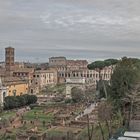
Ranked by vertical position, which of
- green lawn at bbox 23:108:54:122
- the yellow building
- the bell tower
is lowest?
green lawn at bbox 23:108:54:122

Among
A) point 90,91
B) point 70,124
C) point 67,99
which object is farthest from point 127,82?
point 90,91

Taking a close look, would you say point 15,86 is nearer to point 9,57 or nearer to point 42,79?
point 9,57

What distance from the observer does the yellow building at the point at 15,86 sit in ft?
161

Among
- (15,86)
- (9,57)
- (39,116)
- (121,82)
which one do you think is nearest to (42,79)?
(9,57)

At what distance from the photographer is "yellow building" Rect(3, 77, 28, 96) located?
49.2 metres

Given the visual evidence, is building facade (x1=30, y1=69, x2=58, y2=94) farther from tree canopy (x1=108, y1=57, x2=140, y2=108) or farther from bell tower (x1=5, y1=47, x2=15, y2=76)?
tree canopy (x1=108, y1=57, x2=140, y2=108)

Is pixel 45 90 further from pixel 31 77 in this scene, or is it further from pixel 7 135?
pixel 7 135

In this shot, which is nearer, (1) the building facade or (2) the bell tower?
(1) the building facade

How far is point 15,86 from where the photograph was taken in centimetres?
5103

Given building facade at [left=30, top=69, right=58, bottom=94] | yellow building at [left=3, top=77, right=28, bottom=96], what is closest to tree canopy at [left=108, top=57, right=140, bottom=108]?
yellow building at [left=3, top=77, right=28, bottom=96]

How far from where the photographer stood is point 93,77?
7875 centimetres

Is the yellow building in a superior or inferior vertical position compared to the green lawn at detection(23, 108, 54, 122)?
superior

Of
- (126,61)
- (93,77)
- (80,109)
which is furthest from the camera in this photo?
(93,77)

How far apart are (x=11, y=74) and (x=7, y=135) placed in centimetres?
3812
